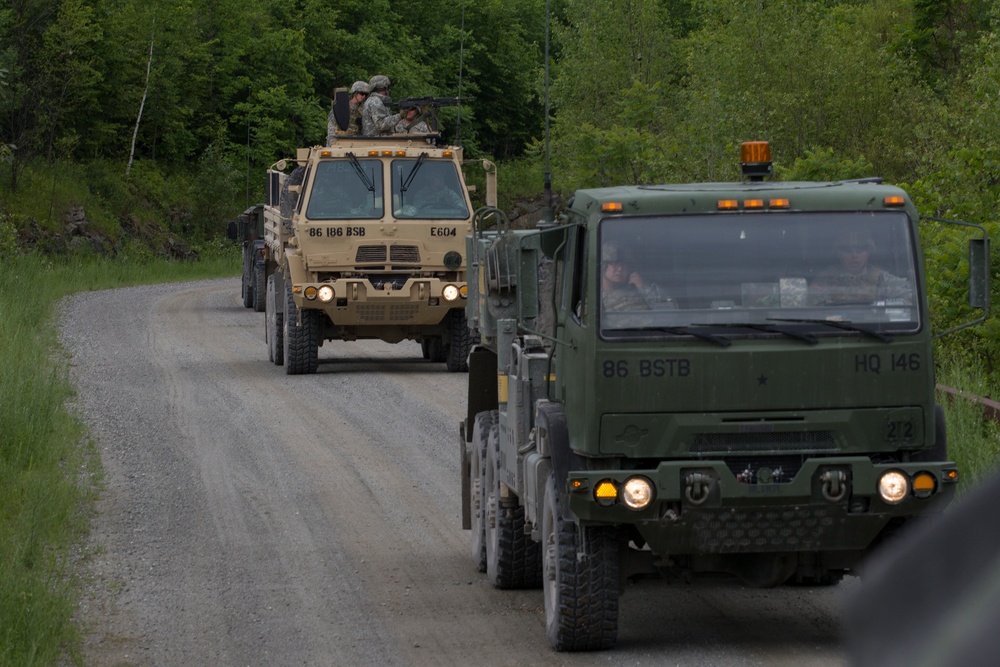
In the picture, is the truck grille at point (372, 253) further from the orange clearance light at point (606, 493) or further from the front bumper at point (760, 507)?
the orange clearance light at point (606, 493)

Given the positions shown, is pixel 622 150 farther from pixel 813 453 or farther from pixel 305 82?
pixel 813 453

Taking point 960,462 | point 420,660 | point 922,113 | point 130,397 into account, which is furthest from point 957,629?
point 922,113

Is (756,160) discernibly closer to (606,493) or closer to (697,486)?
(697,486)

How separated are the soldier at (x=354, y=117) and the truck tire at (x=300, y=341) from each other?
7.25 feet

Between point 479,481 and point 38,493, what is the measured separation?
289 centimetres

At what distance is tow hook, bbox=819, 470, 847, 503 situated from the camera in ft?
20.4

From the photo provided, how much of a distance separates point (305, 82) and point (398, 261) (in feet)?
136

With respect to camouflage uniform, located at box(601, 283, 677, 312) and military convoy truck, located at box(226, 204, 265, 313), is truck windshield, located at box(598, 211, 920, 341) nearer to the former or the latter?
camouflage uniform, located at box(601, 283, 677, 312)

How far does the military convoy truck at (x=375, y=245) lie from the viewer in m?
18.3

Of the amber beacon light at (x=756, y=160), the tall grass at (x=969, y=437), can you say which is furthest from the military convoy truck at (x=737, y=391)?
the tall grass at (x=969, y=437)

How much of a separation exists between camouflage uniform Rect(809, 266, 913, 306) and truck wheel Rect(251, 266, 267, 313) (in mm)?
23376

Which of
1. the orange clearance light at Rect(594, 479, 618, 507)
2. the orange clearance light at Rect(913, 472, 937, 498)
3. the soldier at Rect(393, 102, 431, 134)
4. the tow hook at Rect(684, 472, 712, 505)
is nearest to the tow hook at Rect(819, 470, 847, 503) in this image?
the orange clearance light at Rect(913, 472, 937, 498)

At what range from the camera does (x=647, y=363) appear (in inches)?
247

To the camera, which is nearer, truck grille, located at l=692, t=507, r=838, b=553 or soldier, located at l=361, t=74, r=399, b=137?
truck grille, located at l=692, t=507, r=838, b=553
